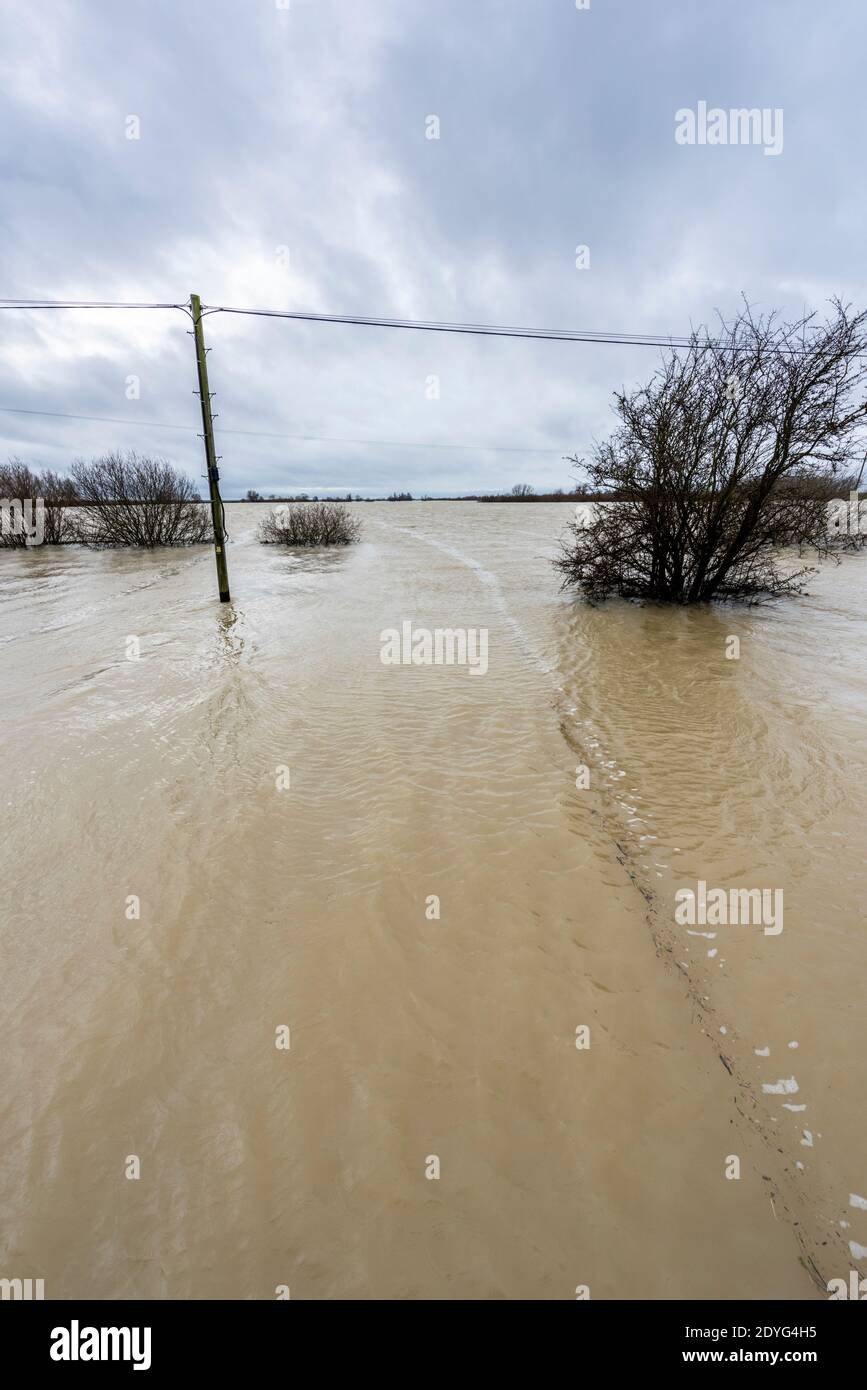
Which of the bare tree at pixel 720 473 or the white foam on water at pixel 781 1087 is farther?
the bare tree at pixel 720 473

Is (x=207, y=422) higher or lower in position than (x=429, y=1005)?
higher

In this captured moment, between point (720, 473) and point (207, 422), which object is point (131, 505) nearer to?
point (207, 422)

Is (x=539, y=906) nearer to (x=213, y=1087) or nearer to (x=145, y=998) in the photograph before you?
(x=213, y=1087)

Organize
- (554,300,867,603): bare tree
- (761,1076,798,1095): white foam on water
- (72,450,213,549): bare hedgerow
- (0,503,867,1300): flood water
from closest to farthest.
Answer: (0,503,867,1300): flood water → (761,1076,798,1095): white foam on water → (554,300,867,603): bare tree → (72,450,213,549): bare hedgerow

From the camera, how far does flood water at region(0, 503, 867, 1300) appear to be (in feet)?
5.77

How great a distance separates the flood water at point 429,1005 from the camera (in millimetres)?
1760

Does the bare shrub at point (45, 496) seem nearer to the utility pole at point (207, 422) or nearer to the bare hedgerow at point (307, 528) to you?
the bare hedgerow at point (307, 528)

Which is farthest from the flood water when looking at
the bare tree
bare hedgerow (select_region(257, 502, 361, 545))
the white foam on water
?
bare hedgerow (select_region(257, 502, 361, 545))

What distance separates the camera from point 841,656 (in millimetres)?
8727

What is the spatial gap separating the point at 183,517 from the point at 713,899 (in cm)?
3054

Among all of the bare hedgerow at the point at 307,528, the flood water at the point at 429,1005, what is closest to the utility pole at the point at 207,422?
the flood water at the point at 429,1005

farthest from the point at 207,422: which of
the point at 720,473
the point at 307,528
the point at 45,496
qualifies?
the point at 45,496

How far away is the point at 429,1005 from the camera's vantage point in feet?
8.42

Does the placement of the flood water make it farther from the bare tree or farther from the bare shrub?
the bare shrub
